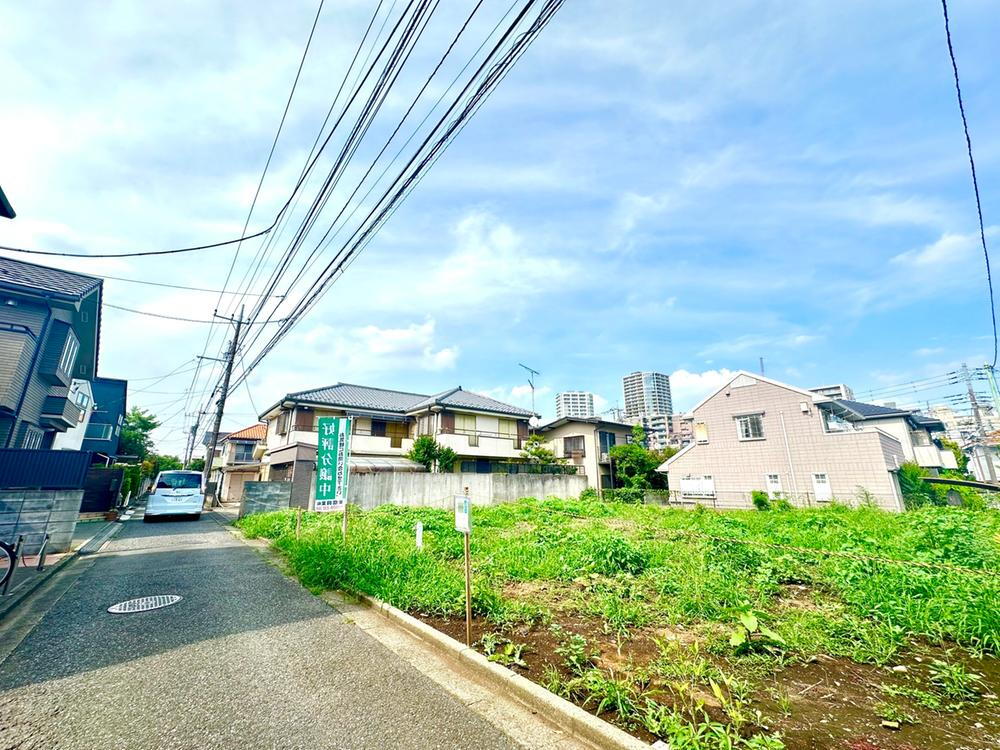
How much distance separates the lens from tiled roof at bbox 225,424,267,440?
120 feet

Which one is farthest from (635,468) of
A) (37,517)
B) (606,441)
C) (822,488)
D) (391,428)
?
(37,517)

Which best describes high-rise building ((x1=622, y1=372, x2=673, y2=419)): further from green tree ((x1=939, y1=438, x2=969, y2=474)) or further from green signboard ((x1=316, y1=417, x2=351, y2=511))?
green signboard ((x1=316, y1=417, x2=351, y2=511))

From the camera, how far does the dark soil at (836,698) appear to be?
2652mm

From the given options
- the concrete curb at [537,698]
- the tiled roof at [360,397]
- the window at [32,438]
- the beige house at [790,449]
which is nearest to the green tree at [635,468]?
the beige house at [790,449]

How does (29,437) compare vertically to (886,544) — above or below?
above

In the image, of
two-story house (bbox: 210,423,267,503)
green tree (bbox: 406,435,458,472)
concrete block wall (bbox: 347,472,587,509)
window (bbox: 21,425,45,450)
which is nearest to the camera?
window (bbox: 21,425,45,450)

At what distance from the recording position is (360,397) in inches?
1013

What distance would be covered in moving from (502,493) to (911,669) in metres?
16.4

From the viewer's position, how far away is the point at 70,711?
9.93ft

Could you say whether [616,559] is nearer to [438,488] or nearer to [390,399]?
[438,488]

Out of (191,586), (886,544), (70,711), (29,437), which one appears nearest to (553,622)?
(70,711)

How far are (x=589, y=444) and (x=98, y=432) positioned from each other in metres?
32.0

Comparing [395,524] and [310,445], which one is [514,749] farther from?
[310,445]

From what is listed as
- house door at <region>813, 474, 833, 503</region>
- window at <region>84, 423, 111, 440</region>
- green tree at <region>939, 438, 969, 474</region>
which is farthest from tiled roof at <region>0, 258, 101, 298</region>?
green tree at <region>939, 438, 969, 474</region>
